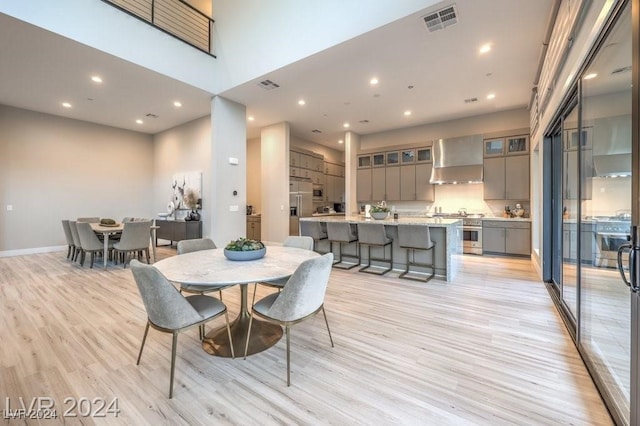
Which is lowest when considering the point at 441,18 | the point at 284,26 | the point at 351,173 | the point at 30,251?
the point at 30,251

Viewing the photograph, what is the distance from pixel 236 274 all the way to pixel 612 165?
2.73m

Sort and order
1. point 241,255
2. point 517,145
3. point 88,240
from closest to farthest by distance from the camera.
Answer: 1. point 241,255
2. point 88,240
3. point 517,145

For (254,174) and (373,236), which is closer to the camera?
(373,236)

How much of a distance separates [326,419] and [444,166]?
6.36 meters

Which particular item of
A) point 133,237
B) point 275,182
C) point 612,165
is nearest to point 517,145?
point 612,165

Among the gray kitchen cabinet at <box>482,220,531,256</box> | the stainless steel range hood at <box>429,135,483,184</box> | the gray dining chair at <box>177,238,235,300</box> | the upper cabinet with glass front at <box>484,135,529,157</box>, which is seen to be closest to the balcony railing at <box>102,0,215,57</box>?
the gray dining chair at <box>177,238,235,300</box>

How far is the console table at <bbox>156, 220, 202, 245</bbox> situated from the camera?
6281mm

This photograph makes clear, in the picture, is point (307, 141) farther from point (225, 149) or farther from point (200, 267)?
point (200, 267)

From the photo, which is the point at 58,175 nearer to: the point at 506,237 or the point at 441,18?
the point at 441,18

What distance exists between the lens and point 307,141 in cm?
898

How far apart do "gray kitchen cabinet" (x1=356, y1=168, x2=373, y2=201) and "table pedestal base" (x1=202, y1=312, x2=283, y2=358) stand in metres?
5.74

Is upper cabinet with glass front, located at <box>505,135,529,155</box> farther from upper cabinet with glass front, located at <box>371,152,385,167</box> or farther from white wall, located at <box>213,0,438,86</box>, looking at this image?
white wall, located at <box>213,0,438,86</box>

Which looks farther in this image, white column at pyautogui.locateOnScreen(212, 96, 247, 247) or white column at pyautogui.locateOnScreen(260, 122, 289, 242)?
white column at pyautogui.locateOnScreen(260, 122, 289, 242)

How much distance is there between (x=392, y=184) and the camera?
7.48m
